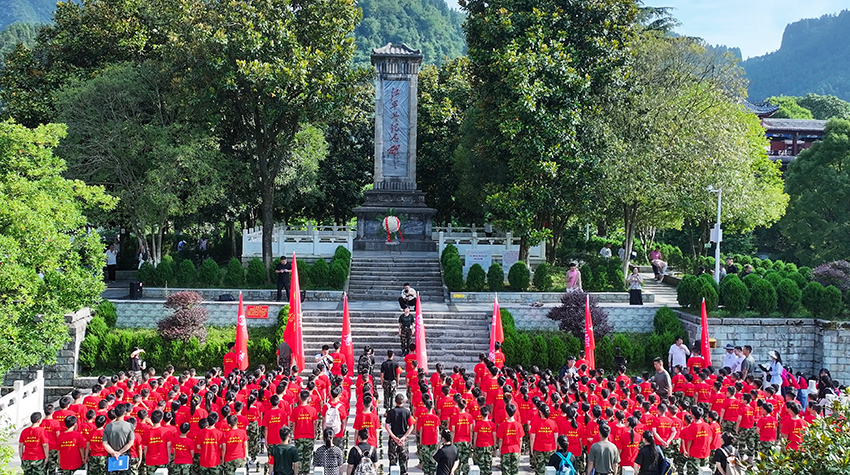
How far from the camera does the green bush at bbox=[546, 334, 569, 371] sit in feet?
65.9

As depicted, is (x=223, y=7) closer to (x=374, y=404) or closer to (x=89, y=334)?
(x=89, y=334)

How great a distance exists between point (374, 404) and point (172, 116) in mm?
18631

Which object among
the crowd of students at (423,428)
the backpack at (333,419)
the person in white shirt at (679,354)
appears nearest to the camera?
the crowd of students at (423,428)

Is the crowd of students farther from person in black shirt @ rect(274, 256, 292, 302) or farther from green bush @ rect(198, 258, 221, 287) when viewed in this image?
green bush @ rect(198, 258, 221, 287)

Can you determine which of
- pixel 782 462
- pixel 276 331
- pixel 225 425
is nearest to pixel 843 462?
pixel 782 462

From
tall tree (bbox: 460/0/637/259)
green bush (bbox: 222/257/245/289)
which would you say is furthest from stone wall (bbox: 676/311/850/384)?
green bush (bbox: 222/257/245/289)

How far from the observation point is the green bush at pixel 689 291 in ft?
70.8

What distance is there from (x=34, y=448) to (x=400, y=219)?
21502 millimetres

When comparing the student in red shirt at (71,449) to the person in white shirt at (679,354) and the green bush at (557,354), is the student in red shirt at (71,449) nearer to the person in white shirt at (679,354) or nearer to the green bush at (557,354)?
the green bush at (557,354)

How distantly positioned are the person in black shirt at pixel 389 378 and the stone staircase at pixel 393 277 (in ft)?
28.6

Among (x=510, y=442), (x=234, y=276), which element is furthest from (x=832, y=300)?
(x=234, y=276)

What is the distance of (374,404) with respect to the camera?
1154 cm

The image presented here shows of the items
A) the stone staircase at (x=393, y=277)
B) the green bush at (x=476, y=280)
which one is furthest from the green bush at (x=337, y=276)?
the green bush at (x=476, y=280)

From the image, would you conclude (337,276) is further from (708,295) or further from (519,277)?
(708,295)
